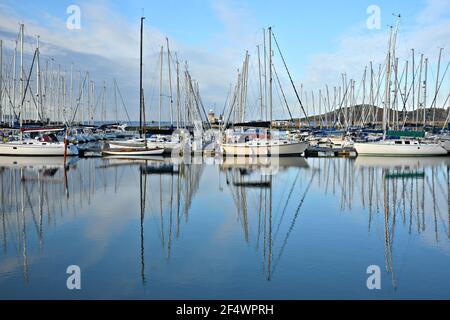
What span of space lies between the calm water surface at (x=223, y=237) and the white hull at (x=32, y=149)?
15947mm

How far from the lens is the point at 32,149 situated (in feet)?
143

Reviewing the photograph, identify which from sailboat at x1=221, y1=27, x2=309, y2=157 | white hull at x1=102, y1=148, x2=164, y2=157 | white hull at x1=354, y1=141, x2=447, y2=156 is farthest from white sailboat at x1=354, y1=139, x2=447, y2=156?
white hull at x1=102, y1=148, x2=164, y2=157

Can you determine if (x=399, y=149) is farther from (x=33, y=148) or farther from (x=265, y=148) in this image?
(x=33, y=148)

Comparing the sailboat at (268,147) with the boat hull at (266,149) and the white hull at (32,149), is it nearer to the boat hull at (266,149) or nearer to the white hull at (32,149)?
the boat hull at (266,149)

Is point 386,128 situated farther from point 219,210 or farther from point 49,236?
point 49,236

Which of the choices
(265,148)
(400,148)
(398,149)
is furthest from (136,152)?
(400,148)

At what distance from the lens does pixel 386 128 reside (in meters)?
50.9

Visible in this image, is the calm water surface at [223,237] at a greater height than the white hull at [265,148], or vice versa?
the white hull at [265,148]

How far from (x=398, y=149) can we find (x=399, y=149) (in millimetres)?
92

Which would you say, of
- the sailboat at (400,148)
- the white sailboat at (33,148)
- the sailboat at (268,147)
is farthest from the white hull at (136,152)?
the sailboat at (400,148)

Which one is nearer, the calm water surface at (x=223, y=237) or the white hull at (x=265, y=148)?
the calm water surface at (x=223, y=237)

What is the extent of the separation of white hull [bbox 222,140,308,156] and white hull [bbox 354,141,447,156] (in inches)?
256

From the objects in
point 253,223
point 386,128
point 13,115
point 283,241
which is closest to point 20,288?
point 283,241

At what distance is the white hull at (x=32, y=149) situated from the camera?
143 ft
